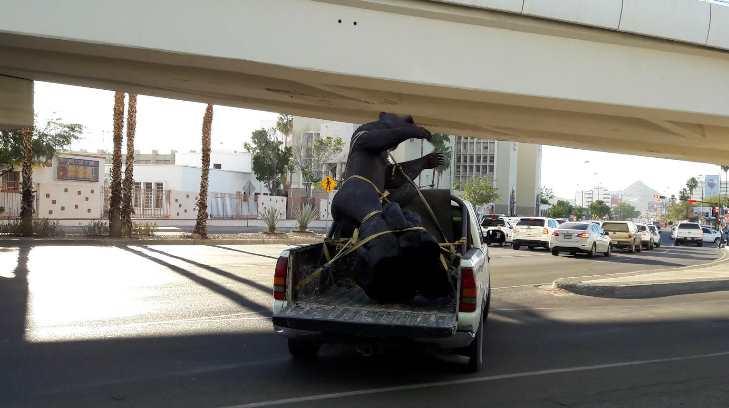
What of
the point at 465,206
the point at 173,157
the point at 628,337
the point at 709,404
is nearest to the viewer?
the point at 709,404

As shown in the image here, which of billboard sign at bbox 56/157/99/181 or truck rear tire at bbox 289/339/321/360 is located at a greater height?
billboard sign at bbox 56/157/99/181

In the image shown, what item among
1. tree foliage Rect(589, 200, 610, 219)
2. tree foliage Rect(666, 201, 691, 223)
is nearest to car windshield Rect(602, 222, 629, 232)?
tree foliage Rect(589, 200, 610, 219)

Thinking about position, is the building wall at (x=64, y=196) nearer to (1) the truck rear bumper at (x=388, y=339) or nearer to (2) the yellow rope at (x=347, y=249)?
(2) the yellow rope at (x=347, y=249)

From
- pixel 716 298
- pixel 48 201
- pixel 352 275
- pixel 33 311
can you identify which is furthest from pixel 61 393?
pixel 48 201

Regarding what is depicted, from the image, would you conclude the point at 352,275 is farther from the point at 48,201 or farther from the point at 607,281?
the point at 48,201

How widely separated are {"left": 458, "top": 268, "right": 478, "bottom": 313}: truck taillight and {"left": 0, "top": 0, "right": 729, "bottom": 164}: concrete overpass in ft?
25.1

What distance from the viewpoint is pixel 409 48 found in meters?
14.2

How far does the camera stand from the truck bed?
21.5 feet

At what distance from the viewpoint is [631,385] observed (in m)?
7.51

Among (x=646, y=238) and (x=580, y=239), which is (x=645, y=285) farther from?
(x=646, y=238)

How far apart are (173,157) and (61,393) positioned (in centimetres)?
11189

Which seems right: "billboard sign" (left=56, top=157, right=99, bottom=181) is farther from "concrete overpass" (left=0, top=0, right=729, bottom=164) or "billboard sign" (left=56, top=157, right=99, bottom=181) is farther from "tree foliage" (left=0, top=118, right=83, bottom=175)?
"concrete overpass" (left=0, top=0, right=729, bottom=164)

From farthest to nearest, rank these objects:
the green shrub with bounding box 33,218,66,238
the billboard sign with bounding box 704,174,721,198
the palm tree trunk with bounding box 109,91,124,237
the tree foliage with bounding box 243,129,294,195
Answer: the billboard sign with bounding box 704,174,721,198 < the tree foliage with bounding box 243,129,294,195 < the palm tree trunk with bounding box 109,91,124,237 < the green shrub with bounding box 33,218,66,238

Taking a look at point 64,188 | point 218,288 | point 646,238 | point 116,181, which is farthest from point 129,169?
point 646,238
